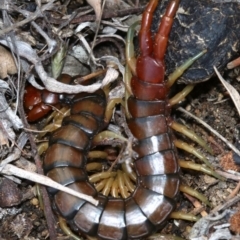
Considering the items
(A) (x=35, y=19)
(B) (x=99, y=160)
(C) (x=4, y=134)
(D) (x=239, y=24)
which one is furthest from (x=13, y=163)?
(D) (x=239, y=24)

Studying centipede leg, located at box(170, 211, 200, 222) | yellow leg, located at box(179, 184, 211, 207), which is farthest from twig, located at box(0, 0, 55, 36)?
centipede leg, located at box(170, 211, 200, 222)

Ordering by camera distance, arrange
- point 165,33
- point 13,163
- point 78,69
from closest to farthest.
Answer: point 165,33
point 13,163
point 78,69

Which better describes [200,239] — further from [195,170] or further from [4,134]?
[4,134]

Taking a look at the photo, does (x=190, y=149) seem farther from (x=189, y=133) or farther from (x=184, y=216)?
A: (x=184, y=216)

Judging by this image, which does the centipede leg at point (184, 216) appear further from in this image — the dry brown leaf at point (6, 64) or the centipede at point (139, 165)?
the dry brown leaf at point (6, 64)

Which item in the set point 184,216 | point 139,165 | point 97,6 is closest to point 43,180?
point 139,165

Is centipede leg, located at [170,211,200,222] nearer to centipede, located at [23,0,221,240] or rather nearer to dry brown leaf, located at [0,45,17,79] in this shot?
centipede, located at [23,0,221,240]
